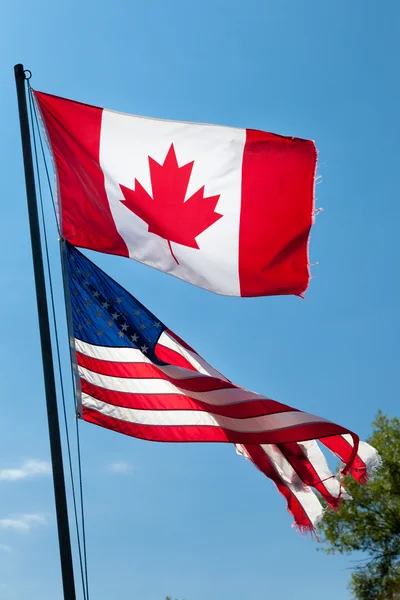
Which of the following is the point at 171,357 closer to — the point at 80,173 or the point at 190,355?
the point at 190,355

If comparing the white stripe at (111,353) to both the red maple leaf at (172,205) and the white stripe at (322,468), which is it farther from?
the white stripe at (322,468)

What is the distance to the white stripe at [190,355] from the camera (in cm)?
880

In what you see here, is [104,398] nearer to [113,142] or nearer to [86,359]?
[86,359]

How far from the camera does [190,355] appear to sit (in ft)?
29.8

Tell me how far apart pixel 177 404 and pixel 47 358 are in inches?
77.3

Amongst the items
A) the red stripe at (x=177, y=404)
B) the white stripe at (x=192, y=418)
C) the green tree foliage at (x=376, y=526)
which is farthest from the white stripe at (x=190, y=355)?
the green tree foliage at (x=376, y=526)

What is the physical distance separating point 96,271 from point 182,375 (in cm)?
150

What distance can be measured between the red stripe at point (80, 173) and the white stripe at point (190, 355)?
105 centimetres

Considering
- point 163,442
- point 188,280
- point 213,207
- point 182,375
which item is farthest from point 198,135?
point 163,442

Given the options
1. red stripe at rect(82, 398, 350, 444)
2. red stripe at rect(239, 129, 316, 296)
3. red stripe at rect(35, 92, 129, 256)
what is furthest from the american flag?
red stripe at rect(239, 129, 316, 296)

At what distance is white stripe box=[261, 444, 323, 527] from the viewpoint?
8734 millimetres

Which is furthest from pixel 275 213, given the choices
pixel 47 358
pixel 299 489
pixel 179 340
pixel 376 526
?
pixel 376 526

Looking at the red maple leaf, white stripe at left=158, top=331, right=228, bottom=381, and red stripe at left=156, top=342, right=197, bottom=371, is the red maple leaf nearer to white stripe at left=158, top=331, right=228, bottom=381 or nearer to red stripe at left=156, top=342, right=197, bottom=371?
white stripe at left=158, top=331, right=228, bottom=381

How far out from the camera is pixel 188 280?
8.71m
